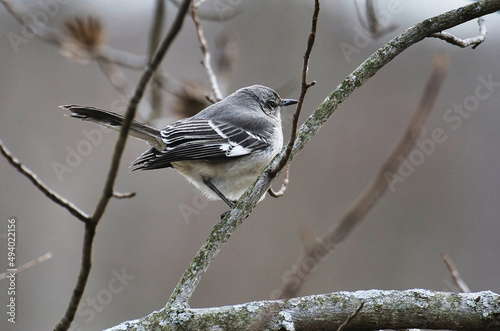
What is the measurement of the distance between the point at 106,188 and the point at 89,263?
8.7 inches

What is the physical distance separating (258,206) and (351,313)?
17.7 ft

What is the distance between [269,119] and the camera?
127 inches

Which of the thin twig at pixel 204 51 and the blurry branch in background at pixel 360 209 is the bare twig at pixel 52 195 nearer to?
the blurry branch in background at pixel 360 209

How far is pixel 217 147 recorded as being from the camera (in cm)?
277

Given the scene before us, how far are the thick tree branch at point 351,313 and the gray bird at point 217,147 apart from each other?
1232mm

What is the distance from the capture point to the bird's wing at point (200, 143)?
257 cm

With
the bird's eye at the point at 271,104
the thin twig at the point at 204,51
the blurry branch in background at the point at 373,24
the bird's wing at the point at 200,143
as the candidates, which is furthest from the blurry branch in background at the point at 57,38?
the blurry branch in background at the point at 373,24

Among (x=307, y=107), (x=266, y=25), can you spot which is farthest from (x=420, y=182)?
(x=266, y=25)

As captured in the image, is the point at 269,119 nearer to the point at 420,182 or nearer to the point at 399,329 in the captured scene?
the point at 399,329

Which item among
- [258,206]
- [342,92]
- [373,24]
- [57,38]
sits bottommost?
[342,92]

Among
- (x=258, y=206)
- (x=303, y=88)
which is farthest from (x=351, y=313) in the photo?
(x=258, y=206)

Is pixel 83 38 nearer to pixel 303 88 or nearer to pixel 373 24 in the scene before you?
pixel 373 24

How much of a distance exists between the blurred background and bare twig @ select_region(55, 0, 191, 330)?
14.7ft

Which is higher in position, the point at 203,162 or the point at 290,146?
the point at 203,162
